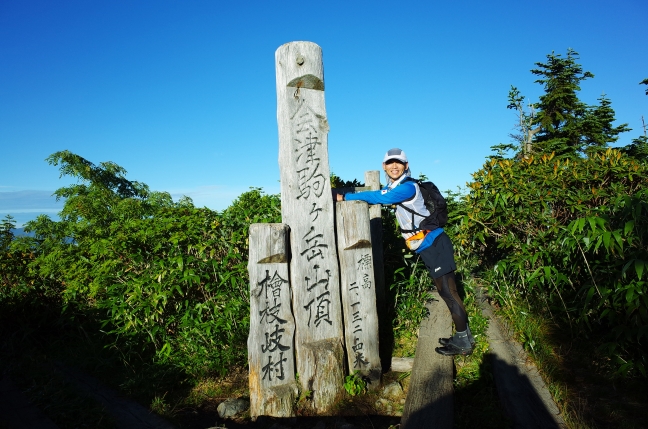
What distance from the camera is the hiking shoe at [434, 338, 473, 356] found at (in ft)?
12.3

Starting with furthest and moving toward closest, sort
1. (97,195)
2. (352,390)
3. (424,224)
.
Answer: (97,195)
(424,224)
(352,390)

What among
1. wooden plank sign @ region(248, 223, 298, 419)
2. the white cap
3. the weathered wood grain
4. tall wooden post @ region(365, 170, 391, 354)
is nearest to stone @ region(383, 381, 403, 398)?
the weathered wood grain

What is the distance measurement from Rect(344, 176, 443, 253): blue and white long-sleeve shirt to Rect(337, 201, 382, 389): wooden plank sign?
0.13 meters

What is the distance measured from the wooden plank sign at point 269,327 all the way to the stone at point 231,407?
19cm

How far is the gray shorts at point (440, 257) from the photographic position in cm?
377

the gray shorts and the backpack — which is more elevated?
the backpack

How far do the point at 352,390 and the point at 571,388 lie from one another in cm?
177

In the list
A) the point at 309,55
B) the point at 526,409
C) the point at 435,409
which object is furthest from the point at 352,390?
the point at 309,55

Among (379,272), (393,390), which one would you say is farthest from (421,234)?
(393,390)

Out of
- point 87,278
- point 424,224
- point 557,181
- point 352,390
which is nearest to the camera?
point 352,390

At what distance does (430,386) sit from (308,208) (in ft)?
5.45

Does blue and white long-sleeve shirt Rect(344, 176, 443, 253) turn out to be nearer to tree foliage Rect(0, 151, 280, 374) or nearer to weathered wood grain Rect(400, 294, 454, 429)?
weathered wood grain Rect(400, 294, 454, 429)

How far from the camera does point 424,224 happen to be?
3.78 metres

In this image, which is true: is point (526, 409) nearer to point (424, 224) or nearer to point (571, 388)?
point (571, 388)
